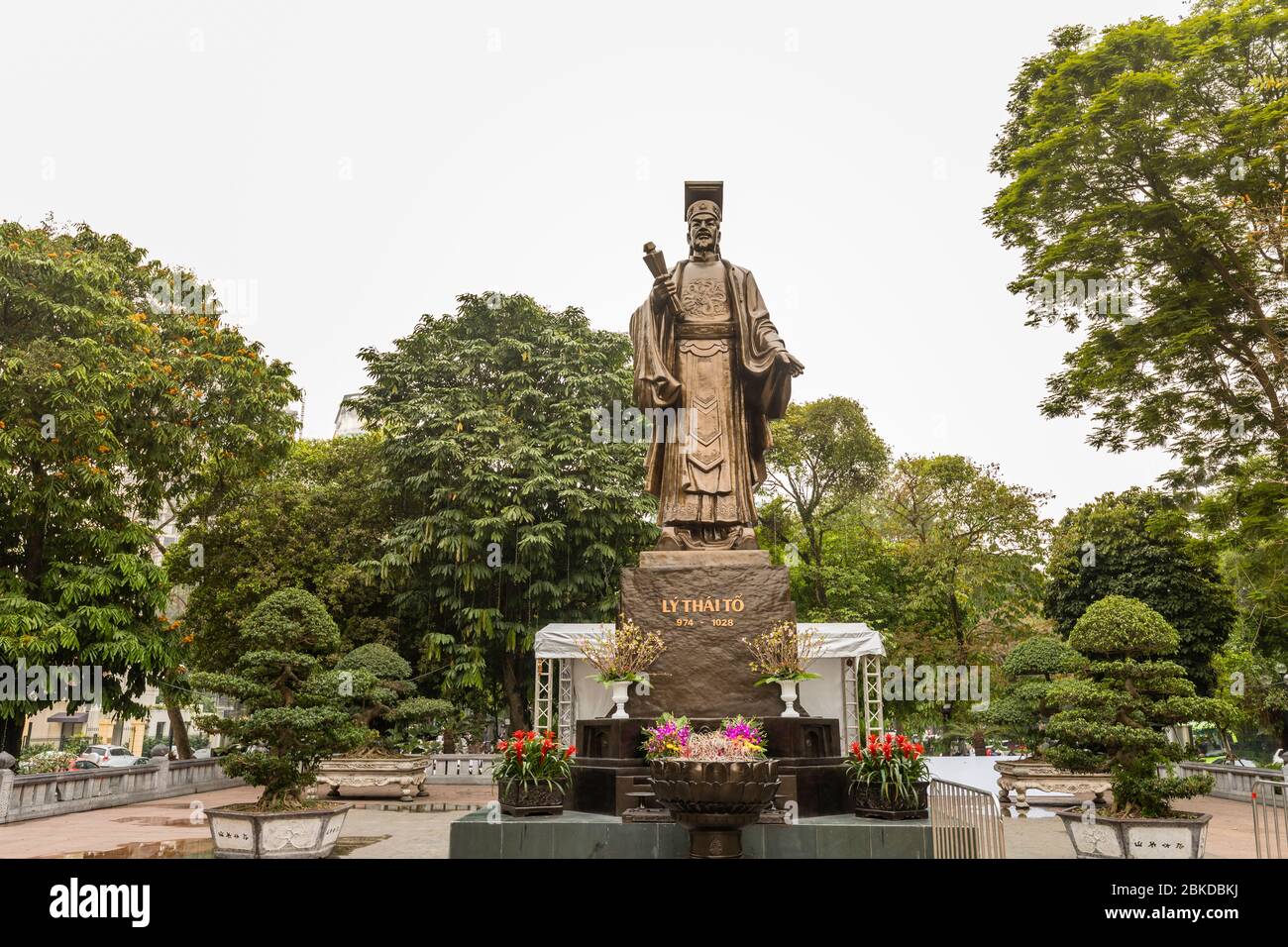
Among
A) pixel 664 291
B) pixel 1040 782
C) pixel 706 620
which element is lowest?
pixel 1040 782

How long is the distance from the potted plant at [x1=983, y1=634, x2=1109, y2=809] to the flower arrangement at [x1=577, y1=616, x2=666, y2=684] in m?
9.00

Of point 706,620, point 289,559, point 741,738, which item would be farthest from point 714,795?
point 289,559

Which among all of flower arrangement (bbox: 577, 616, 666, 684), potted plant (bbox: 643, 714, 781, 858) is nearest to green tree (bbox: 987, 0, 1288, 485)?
flower arrangement (bbox: 577, 616, 666, 684)

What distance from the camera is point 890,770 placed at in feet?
23.0

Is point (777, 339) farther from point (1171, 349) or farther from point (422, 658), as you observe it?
point (422, 658)

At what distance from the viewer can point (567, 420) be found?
19.9 metres

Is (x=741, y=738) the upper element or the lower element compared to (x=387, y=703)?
upper

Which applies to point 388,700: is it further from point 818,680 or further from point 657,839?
point 657,839

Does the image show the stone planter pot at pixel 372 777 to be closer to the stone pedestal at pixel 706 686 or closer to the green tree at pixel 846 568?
the stone pedestal at pixel 706 686

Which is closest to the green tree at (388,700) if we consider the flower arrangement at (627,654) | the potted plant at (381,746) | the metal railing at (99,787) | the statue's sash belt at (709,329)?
the potted plant at (381,746)

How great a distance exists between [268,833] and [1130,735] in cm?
795

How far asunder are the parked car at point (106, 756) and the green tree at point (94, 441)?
1467 centimetres

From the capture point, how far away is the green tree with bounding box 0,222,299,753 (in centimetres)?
1271

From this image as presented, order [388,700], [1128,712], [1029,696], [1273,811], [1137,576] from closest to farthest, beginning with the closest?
[1273,811], [1128,712], [1029,696], [388,700], [1137,576]
